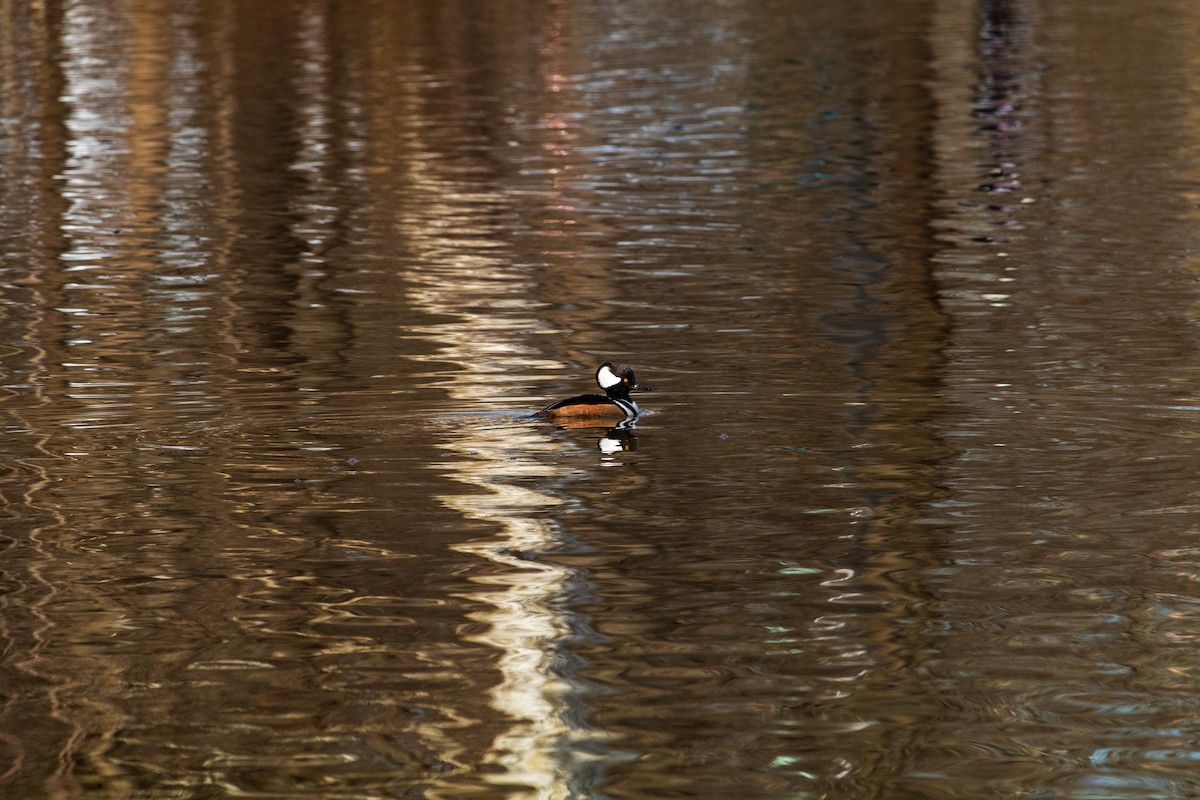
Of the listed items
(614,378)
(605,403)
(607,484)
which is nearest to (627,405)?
(614,378)

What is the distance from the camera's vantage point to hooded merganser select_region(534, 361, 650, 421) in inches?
564

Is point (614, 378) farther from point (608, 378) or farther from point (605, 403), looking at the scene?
point (605, 403)

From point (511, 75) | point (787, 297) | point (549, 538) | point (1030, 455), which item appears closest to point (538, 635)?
point (549, 538)

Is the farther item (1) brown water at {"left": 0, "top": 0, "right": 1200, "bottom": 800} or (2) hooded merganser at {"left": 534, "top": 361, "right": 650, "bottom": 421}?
(2) hooded merganser at {"left": 534, "top": 361, "right": 650, "bottom": 421}

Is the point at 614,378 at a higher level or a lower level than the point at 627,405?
higher

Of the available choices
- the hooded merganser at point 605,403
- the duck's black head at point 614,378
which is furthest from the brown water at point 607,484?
the duck's black head at point 614,378

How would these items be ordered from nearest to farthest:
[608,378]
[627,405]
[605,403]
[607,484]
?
[607,484] → [605,403] → [608,378] → [627,405]

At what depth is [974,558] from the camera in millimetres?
11453

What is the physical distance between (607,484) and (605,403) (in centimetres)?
125

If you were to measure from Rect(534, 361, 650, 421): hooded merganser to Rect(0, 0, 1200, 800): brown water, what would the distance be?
0.17 m

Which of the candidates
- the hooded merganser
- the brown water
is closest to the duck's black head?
the hooded merganser

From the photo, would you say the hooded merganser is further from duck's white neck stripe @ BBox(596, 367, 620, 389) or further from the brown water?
the brown water

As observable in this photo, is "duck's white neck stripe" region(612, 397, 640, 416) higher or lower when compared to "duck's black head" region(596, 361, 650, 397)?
lower

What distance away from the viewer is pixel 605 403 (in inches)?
563
